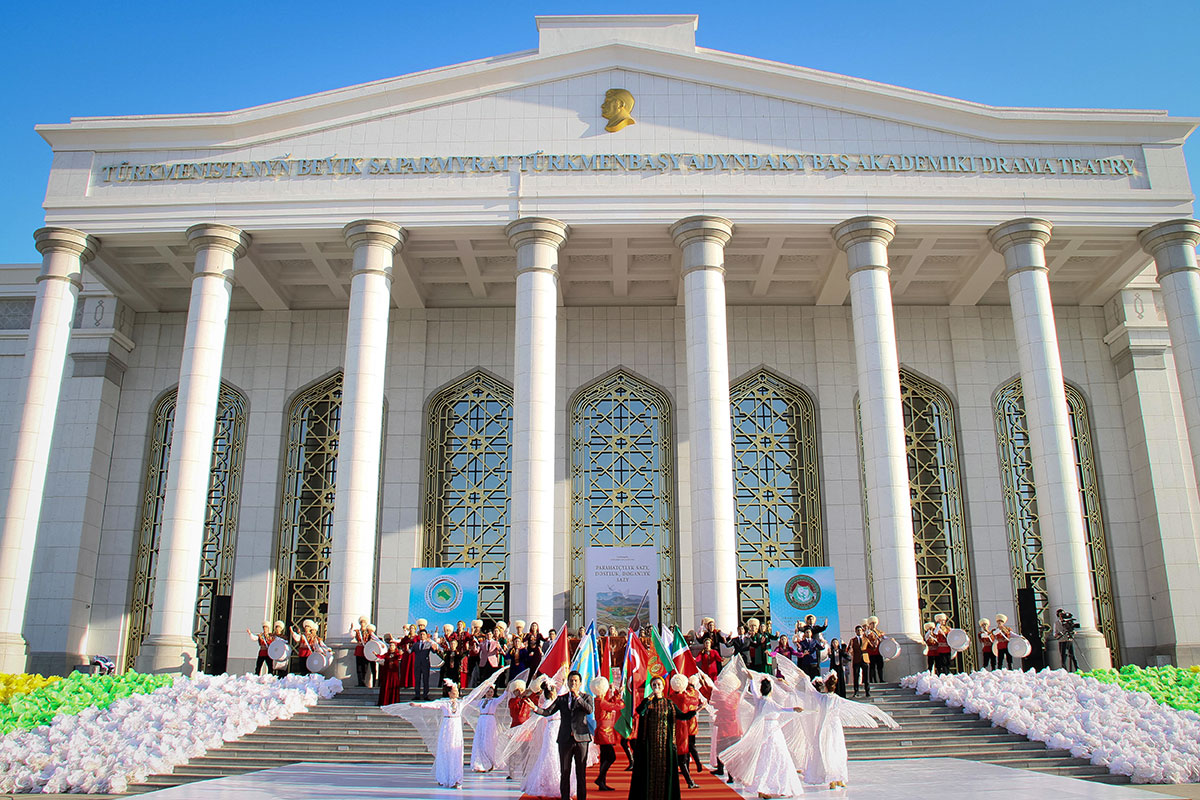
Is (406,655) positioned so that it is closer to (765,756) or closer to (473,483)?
(765,756)

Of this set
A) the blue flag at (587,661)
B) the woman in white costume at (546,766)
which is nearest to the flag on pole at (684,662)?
the blue flag at (587,661)

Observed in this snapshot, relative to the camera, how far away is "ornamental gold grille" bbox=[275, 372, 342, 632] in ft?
86.8

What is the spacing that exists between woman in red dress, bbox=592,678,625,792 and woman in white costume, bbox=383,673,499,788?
1801 millimetres

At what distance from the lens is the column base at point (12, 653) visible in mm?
20547

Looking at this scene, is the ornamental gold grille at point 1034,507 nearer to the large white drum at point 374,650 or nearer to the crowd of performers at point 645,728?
the crowd of performers at point 645,728

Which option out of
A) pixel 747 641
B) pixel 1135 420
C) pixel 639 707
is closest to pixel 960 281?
pixel 1135 420

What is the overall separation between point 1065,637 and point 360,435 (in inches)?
602

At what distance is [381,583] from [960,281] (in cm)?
1771

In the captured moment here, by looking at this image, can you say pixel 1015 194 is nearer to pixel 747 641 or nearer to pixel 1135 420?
Answer: pixel 1135 420

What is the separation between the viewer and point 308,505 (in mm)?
27344

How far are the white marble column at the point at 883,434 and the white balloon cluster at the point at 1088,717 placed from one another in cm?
234

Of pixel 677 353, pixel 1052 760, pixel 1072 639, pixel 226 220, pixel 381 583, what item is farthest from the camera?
pixel 677 353

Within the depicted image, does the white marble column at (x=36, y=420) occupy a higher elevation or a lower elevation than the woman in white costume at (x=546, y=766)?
higher

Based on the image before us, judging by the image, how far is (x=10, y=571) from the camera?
21219 millimetres
